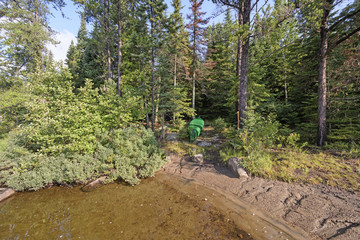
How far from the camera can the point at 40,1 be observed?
11.9 metres

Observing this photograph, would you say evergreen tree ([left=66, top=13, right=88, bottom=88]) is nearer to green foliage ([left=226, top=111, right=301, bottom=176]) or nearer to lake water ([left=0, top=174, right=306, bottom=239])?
lake water ([left=0, top=174, right=306, bottom=239])

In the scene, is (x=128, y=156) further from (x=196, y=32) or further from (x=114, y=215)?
(x=196, y=32)

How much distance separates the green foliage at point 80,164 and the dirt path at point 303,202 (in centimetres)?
272

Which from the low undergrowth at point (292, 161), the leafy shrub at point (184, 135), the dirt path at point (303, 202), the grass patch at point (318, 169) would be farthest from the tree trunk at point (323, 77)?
the leafy shrub at point (184, 135)

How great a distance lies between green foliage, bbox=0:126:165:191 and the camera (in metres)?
5.70

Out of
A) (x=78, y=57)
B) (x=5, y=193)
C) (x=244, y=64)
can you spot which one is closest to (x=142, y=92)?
(x=244, y=64)

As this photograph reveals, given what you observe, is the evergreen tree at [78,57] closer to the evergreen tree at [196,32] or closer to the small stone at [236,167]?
the evergreen tree at [196,32]

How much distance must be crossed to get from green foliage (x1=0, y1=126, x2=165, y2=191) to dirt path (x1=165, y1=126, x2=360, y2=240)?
8.93 ft

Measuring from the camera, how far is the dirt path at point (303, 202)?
3.27m

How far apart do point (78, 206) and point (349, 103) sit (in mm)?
13173

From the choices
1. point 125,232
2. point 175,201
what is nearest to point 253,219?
point 175,201

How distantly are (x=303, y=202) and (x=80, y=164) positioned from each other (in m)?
8.10

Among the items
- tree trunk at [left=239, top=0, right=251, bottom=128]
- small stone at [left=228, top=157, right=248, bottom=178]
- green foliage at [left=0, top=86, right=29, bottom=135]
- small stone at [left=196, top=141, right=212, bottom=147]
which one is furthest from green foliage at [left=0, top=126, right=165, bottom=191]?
tree trunk at [left=239, top=0, right=251, bottom=128]

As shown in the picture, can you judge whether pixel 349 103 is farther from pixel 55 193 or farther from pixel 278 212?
pixel 55 193
